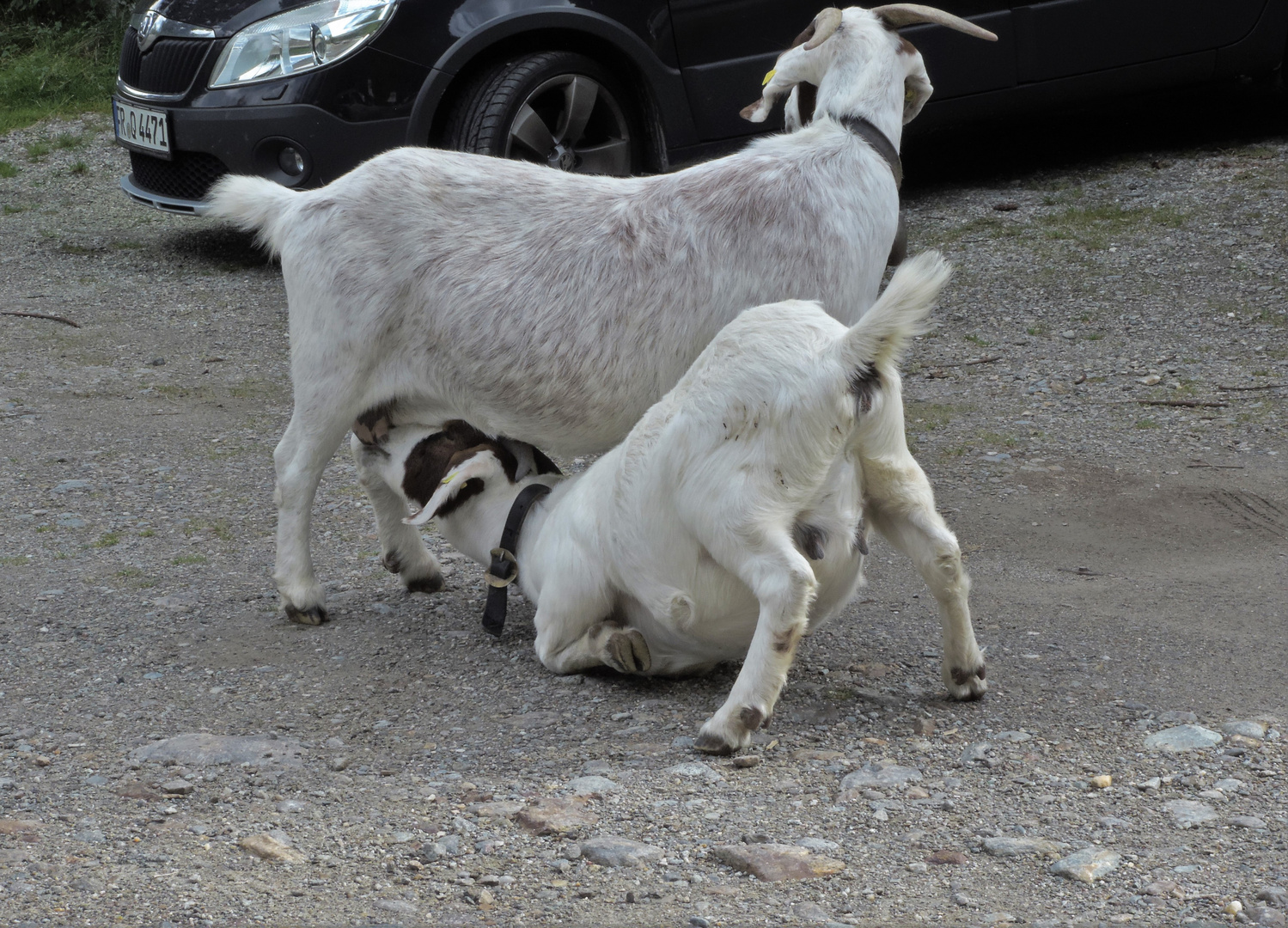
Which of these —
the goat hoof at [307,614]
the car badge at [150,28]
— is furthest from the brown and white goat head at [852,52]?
the car badge at [150,28]

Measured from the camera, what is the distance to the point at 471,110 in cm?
693

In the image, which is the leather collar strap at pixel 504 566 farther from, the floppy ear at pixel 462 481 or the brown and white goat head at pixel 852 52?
the brown and white goat head at pixel 852 52

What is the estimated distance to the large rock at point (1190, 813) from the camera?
107 inches

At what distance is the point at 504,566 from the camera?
142 inches

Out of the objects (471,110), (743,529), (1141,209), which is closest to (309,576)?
(743,529)

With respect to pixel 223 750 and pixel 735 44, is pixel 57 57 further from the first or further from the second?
pixel 223 750

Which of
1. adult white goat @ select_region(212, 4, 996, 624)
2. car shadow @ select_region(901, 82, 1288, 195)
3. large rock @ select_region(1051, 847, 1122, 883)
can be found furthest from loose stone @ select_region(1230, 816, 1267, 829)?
car shadow @ select_region(901, 82, 1288, 195)

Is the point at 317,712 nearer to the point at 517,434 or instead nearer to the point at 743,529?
the point at 517,434

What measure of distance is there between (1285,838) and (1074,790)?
0.40m

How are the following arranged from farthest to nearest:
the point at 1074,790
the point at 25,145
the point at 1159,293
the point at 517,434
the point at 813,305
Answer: the point at 25,145 < the point at 1159,293 < the point at 517,434 < the point at 813,305 < the point at 1074,790

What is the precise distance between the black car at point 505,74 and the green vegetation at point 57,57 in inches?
153

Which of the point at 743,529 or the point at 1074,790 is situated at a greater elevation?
the point at 743,529

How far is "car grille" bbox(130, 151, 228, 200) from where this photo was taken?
285 inches

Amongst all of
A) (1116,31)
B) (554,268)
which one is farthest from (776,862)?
(1116,31)
